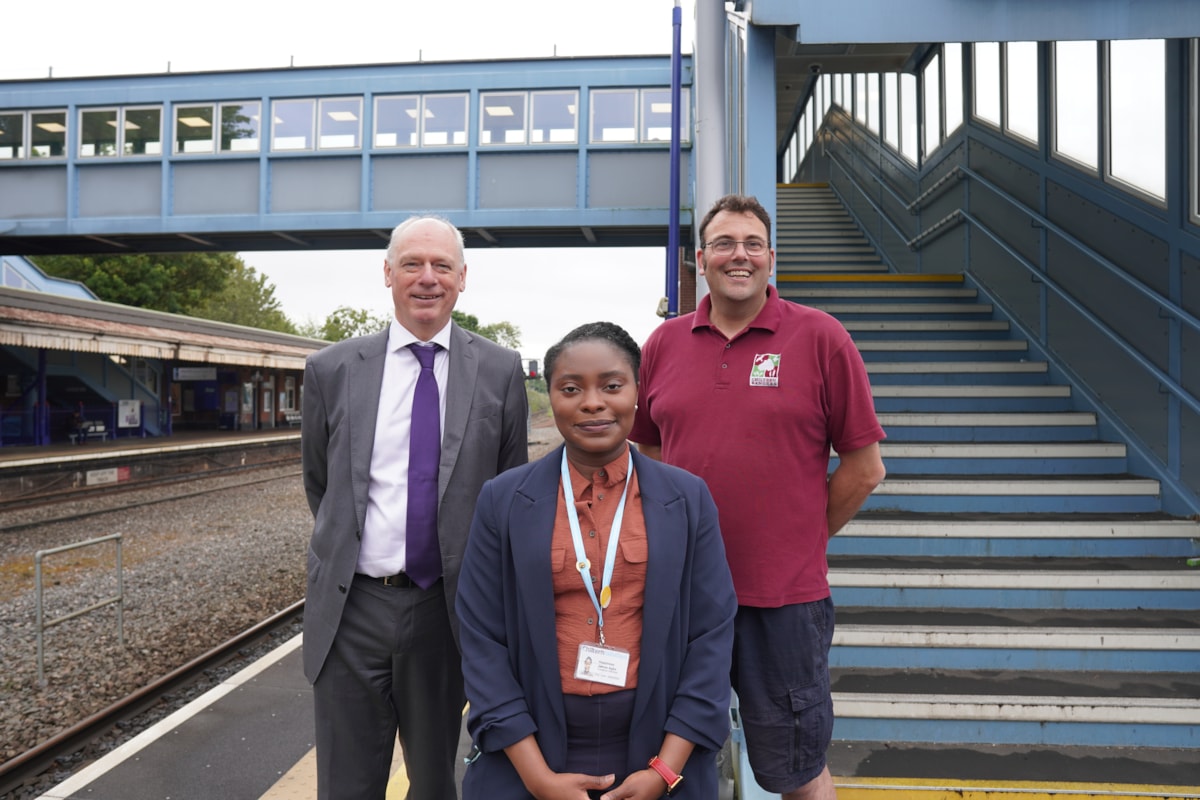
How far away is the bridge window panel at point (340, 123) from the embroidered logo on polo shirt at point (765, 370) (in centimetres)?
1353

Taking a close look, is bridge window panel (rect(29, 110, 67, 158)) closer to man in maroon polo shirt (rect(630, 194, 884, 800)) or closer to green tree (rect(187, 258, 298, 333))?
man in maroon polo shirt (rect(630, 194, 884, 800))

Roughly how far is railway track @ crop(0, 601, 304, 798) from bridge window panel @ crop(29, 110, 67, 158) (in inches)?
502

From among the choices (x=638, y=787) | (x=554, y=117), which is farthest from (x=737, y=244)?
(x=554, y=117)

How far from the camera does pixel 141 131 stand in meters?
15.0

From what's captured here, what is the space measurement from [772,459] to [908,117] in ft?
34.8

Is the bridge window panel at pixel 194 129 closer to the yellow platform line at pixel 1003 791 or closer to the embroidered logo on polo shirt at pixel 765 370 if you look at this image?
the embroidered logo on polo shirt at pixel 765 370

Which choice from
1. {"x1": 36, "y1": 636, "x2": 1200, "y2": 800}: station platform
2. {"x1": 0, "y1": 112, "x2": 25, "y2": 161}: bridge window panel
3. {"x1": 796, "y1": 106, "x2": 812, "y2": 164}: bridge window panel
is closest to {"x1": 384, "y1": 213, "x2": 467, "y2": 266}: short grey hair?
{"x1": 36, "y1": 636, "x2": 1200, "y2": 800}: station platform

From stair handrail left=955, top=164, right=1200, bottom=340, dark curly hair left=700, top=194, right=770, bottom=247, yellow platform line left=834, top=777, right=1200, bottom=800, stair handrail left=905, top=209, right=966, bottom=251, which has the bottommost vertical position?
yellow platform line left=834, top=777, right=1200, bottom=800

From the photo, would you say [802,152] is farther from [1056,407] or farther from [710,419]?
[710,419]

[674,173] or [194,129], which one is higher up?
[194,129]

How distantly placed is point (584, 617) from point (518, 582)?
0.58 feet

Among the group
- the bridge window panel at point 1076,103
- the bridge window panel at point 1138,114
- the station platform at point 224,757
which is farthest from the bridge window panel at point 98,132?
Result: the bridge window panel at point 1138,114

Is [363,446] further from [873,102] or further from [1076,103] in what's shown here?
[873,102]

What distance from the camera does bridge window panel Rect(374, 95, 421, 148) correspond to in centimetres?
1409
